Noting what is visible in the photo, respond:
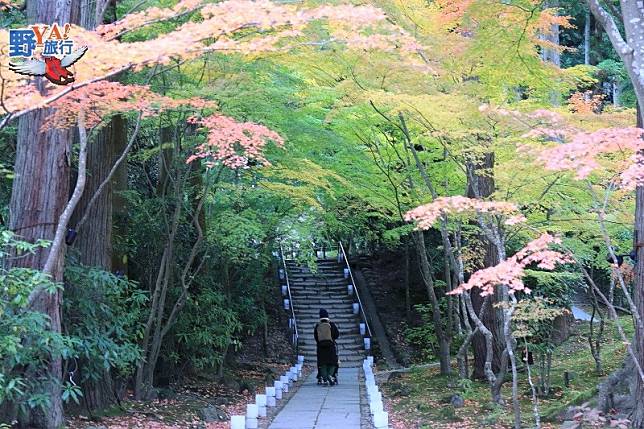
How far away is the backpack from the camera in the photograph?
13.0 m

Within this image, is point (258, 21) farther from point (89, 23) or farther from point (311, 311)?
point (311, 311)

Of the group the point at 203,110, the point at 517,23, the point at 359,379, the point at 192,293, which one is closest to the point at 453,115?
the point at 517,23

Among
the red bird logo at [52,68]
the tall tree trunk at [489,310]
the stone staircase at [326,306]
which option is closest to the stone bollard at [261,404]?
the tall tree trunk at [489,310]

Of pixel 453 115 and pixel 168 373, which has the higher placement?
pixel 453 115

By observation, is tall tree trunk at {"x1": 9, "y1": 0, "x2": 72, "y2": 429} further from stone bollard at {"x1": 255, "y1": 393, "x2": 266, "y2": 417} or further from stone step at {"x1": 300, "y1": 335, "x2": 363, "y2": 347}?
stone step at {"x1": 300, "y1": 335, "x2": 363, "y2": 347}

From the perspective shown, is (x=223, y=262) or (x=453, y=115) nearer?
(x=453, y=115)

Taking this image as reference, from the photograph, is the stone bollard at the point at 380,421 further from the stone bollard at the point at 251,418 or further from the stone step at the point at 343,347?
the stone step at the point at 343,347

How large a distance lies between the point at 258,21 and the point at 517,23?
442 centimetres

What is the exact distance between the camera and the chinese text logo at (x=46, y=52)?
5664 mm

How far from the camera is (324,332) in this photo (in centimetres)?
1312

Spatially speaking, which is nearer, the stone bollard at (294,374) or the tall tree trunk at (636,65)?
the tall tree trunk at (636,65)

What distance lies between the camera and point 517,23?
8.41 meters

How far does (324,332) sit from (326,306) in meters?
8.45

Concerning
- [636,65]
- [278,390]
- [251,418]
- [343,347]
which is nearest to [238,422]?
[251,418]
